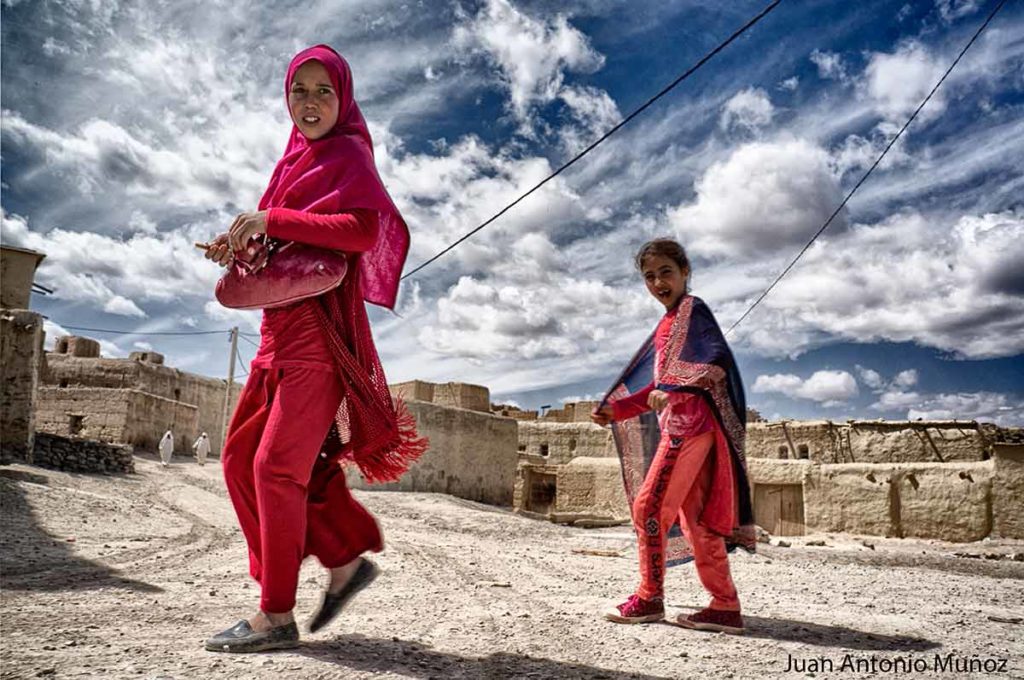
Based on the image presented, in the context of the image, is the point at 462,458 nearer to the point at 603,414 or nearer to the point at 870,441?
the point at 870,441

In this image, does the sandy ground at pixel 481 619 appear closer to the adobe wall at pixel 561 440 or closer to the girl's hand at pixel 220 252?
the girl's hand at pixel 220 252

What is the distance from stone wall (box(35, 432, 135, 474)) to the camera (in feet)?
46.8

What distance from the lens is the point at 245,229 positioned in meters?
2.32

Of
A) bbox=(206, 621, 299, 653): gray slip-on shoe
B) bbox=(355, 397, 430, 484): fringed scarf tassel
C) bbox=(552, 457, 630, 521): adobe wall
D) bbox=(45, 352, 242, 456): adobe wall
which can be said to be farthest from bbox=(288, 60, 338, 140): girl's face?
bbox=(45, 352, 242, 456): adobe wall

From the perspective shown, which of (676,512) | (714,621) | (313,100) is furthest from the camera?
(676,512)

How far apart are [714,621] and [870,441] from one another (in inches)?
592

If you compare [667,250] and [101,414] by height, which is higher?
[667,250]

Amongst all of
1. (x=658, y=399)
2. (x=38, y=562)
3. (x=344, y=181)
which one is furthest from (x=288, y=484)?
(x=38, y=562)

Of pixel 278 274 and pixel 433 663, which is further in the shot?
pixel 278 274

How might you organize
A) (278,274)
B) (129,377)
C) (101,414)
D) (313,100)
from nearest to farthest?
(278,274) → (313,100) → (101,414) → (129,377)

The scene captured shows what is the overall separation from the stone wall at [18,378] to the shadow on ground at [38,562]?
4.95 metres

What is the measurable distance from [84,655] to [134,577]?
2122 millimetres

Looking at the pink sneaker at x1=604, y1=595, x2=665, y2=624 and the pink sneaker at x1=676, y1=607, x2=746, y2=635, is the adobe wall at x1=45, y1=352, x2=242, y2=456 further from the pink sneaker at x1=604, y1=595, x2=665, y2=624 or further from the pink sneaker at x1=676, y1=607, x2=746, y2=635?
the pink sneaker at x1=676, y1=607, x2=746, y2=635

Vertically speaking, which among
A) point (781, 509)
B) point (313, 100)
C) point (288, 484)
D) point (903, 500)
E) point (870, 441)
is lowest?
point (781, 509)
